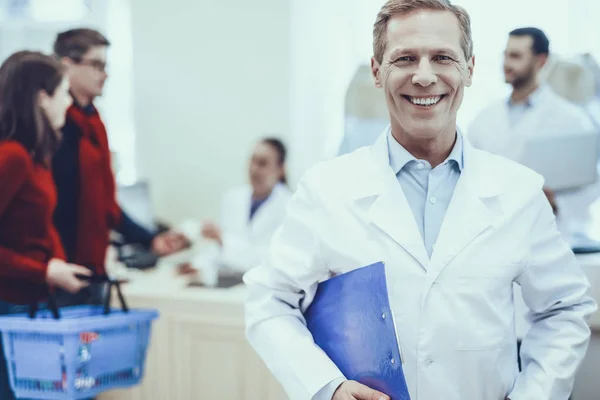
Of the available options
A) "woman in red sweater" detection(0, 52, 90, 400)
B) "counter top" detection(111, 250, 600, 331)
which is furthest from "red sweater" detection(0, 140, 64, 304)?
"counter top" detection(111, 250, 600, 331)

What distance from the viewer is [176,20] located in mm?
3160

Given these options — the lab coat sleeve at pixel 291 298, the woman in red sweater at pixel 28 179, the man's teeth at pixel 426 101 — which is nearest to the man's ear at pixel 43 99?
the woman in red sweater at pixel 28 179

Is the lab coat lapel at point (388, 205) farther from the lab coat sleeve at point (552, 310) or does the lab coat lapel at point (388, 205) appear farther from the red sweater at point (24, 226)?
the red sweater at point (24, 226)

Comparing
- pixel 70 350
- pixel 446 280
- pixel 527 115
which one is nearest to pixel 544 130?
pixel 527 115

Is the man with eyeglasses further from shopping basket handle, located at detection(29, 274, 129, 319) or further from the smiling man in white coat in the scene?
the smiling man in white coat

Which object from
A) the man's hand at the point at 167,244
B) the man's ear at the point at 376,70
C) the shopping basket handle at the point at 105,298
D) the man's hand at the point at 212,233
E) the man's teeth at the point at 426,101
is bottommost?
the man's hand at the point at 212,233

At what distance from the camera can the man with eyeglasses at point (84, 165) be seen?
75.5 inches

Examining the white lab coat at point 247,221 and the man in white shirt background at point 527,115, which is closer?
the man in white shirt background at point 527,115

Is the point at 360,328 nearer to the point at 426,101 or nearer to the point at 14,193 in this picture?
the point at 426,101

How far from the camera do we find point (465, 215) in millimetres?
1258

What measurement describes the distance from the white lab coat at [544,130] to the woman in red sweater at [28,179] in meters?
1.11

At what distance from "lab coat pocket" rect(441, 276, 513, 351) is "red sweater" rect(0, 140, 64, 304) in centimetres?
114

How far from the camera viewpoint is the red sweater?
181cm

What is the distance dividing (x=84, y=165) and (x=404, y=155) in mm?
1045
